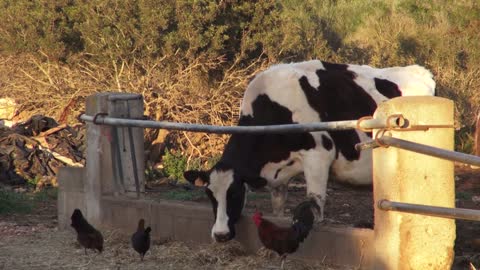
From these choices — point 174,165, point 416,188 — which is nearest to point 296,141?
point 416,188

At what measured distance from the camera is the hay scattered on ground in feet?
24.3

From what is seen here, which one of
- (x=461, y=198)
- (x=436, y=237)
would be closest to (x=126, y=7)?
(x=461, y=198)

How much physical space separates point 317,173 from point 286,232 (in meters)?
1.51

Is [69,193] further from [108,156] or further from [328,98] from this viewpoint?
[328,98]

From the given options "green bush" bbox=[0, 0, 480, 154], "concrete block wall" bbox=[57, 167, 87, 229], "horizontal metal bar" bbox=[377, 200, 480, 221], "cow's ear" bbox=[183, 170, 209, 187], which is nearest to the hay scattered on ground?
"cow's ear" bbox=[183, 170, 209, 187]

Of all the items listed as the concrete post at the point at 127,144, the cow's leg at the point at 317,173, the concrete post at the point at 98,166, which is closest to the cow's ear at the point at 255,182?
the cow's leg at the point at 317,173

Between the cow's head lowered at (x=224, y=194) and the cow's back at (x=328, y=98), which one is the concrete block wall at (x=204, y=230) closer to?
the cow's head lowered at (x=224, y=194)

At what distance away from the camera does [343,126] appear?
6578 millimetres

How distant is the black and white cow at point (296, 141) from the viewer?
8.33m

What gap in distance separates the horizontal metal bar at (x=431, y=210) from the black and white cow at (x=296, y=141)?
2.09 m

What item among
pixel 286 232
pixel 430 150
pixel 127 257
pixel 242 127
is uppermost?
pixel 242 127

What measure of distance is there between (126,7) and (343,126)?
11259 mm

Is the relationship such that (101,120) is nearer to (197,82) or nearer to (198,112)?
(198,112)

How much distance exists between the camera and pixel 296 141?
8500 mm
